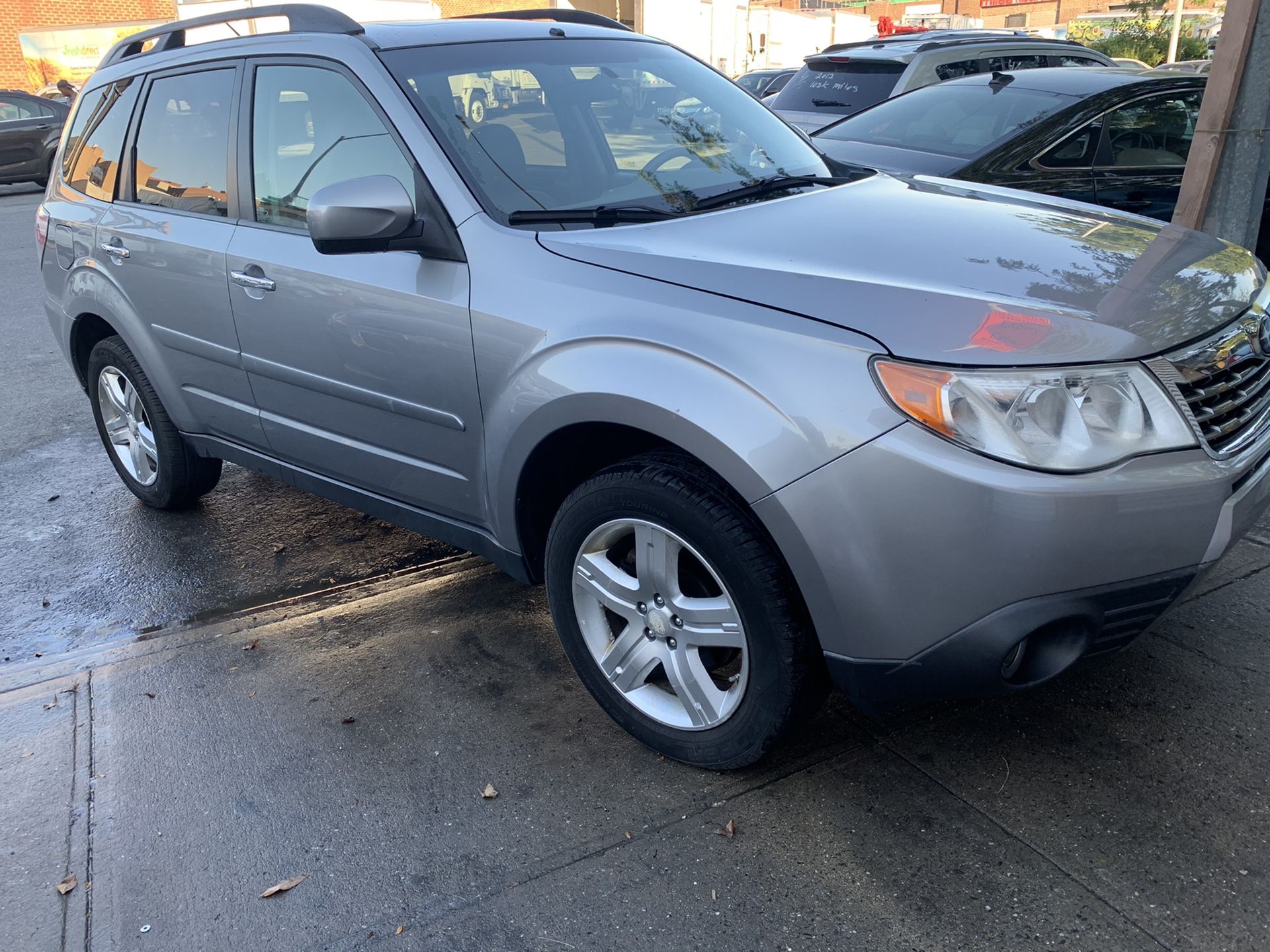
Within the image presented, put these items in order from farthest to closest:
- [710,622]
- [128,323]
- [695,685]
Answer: [128,323]
[695,685]
[710,622]

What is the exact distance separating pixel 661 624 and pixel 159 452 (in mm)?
2786

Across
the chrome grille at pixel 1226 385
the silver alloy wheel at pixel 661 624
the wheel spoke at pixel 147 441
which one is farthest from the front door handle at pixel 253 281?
the chrome grille at pixel 1226 385

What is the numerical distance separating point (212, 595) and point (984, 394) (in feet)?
9.95

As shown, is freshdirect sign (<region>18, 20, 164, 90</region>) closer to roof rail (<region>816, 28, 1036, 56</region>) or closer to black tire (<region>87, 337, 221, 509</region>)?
roof rail (<region>816, 28, 1036, 56</region>)

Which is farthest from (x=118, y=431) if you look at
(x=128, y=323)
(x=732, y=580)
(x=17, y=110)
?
(x=17, y=110)

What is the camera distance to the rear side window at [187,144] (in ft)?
12.4

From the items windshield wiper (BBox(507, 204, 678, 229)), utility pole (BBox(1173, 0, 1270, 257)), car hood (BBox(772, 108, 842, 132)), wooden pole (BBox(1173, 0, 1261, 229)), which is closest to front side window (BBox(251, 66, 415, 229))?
windshield wiper (BBox(507, 204, 678, 229))

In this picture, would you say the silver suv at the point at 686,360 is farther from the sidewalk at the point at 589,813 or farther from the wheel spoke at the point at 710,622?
the sidewalk at the point at 589,813

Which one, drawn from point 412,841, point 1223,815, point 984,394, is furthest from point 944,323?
point 412,841

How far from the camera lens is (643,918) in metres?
2.34

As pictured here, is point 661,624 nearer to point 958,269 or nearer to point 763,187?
point 958,269

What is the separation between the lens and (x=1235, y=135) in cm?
496

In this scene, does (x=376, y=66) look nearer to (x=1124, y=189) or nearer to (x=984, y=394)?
(x=984, y=394)

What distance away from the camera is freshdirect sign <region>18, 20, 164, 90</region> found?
30438 mm
